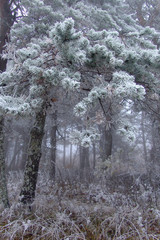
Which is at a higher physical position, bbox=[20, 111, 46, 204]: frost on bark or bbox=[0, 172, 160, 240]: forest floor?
bbox=[20, 111, 46, 204]: frost on bark

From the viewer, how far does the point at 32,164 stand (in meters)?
4.83

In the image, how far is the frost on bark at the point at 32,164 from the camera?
4.70m

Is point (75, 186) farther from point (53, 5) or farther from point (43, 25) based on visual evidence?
point (53, 5)

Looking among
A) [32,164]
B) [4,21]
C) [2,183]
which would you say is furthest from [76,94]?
[4,21]

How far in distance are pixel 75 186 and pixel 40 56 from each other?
15.2ft

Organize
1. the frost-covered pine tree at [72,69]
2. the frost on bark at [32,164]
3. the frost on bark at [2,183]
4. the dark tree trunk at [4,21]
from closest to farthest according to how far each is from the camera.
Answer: the frost-covered pine tree at [72,69] → the frost on bark at [32,164] → the frost on bark at [2,183] → the dark tree trunk at [4,21]

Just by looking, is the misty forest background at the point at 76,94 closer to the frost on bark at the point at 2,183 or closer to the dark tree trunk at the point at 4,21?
the frost on bark at the point at 2,183

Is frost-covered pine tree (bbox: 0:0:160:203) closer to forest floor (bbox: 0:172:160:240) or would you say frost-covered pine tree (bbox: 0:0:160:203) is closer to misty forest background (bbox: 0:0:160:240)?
misty forest background (bbox: 0:0:160:240)

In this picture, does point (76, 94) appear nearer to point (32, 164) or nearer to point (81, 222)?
point (32, 164)

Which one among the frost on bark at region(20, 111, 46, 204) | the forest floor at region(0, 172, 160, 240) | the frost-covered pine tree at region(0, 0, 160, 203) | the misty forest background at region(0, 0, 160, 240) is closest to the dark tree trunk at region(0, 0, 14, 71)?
the misty forest background at region(0, 0, 160, 240)

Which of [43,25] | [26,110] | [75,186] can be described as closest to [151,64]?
[26,110]

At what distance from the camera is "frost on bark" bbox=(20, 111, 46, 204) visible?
15.4 ft

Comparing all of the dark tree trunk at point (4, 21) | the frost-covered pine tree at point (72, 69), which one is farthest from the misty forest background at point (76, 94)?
the dark tree trunk at point (4, 21)

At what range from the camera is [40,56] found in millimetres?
4047
